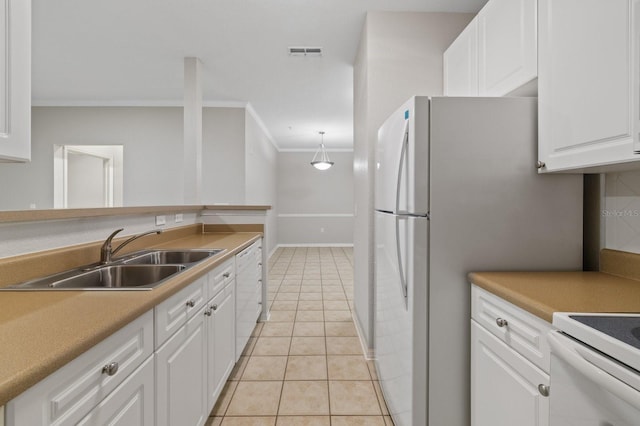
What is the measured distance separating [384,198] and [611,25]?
48.2 inches

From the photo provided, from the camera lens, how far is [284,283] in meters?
4.98

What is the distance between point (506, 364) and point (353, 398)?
115 centimetres

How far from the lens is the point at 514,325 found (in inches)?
46.9

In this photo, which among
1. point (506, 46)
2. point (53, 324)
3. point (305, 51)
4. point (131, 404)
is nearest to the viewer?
point (53, 324)

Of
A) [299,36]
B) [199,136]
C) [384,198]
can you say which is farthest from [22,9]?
[199,136]

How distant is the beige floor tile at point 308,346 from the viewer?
106 inches

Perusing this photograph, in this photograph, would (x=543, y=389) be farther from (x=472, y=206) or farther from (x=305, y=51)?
(x=305, y=51)

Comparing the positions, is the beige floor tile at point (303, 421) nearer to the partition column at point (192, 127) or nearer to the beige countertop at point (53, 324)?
the beige countertop at point (53, 324)

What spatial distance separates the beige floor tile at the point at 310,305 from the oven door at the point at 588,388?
119 inches

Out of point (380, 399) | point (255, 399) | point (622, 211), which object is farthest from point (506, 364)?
point (255, 399)

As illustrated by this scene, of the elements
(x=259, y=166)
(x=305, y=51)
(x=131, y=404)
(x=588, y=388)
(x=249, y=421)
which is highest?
(x=305, y=51)

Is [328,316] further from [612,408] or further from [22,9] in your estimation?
[22,9]

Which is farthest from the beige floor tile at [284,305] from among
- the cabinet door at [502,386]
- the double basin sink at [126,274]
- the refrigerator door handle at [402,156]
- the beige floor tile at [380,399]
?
the cabinet door at [502,386]

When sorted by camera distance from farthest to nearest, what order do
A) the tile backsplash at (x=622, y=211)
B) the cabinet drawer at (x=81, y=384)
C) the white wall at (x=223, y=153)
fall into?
the white wall at (x=223, y=153) → the tile backsplash at (x=622, y=211) → the cabinet drawer at (x=81, y=384)
